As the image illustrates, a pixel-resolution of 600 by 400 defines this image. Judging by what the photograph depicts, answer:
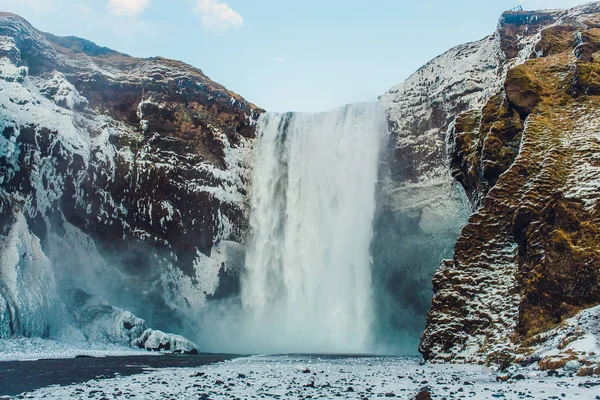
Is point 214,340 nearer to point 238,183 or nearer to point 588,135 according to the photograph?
point 238,183

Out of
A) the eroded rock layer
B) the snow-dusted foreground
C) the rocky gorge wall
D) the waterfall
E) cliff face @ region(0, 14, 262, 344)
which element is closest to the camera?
the snow-dusted foreground

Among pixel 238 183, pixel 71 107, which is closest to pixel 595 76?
pixel 238 183

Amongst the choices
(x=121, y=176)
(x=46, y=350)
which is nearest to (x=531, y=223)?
(x=46, y=350)

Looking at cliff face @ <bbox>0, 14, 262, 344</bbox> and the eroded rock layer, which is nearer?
the eroded rock layer

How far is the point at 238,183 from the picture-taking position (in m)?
50.2

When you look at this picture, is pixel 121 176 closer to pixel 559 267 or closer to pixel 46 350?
pixel 46 350

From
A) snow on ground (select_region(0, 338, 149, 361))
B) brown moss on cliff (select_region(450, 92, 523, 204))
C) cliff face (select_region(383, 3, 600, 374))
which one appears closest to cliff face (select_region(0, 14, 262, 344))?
snow on ground (select_region(0, 338, 149, 361))

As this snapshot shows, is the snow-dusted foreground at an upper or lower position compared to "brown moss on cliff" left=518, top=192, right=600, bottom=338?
lower

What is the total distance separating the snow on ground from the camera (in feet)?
80.5

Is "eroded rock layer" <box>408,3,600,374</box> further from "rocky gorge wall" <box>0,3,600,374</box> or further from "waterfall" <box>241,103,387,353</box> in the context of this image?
"waterfall" <box>241,103,387,353</box>

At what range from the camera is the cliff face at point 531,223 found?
626 inches

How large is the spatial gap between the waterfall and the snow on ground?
1473cm

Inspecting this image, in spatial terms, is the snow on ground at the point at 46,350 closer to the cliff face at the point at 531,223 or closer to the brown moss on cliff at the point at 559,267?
the cliff face at the point at 531,223

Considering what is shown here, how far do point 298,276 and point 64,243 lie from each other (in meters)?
20.9
